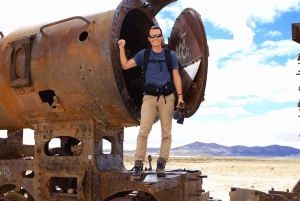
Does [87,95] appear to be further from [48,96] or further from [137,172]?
[137,172]

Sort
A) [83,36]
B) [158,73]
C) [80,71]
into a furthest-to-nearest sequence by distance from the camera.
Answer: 1. [83,36]
2. [80,71]
3. [158,73]

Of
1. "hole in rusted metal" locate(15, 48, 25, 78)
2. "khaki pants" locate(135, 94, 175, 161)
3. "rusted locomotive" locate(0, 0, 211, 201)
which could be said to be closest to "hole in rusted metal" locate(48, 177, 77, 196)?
"rusted locomotive" locate(0, 0, 211, 201)

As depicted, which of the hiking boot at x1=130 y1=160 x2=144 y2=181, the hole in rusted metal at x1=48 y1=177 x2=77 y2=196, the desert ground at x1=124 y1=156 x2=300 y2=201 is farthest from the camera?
the desert ground at x1=124 y1=156 x2=300 y2=201

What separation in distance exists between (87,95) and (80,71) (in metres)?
0.39

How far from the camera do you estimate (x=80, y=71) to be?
18.9 ft

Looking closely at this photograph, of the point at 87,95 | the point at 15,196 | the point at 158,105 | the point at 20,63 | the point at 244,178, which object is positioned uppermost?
the point at 20,63

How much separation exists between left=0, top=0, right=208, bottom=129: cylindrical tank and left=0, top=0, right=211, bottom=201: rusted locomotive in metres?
0.02

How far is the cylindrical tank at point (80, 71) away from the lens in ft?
18.5

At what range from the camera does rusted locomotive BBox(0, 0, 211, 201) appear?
561 centimetres

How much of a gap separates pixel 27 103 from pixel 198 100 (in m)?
2.96

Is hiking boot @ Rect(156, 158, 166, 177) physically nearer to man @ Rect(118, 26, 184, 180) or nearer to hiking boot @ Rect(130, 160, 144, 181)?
man @ Rect(118, 26, 184, 180)

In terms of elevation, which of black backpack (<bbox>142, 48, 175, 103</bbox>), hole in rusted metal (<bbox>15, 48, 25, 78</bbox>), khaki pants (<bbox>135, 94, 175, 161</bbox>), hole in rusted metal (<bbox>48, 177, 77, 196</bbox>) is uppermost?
hole in rusted metal (<bbox>15, 48, 25, 78</bbox>)

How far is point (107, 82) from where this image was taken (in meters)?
5.56

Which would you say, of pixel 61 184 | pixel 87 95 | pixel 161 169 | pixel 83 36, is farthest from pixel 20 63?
pixel 161 169
